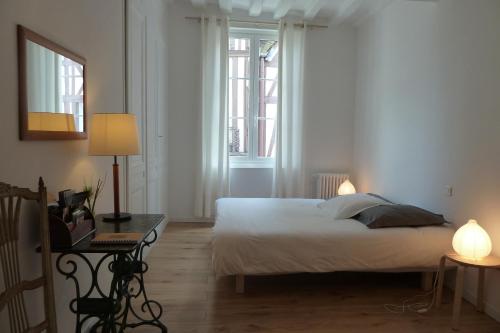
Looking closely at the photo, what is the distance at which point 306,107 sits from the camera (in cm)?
531

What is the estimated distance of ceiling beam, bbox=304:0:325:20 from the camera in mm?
4645

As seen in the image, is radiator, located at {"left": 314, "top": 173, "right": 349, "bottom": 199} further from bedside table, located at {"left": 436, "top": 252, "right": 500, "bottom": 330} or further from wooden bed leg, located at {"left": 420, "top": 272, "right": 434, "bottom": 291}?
bedside table, located at {"left": 436, "top": 252, "right": 500, "bottom": 330}

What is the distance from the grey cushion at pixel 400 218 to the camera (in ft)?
10.3

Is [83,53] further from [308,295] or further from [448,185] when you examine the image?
[448,185]

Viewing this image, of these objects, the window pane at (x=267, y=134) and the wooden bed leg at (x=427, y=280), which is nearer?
the wooden bed leg at (x=427, y=280)

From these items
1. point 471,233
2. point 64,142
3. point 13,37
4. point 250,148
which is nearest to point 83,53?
point 64,142

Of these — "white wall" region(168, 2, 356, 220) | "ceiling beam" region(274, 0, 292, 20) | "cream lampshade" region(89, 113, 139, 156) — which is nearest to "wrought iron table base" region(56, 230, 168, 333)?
"cream lampshade" region(89, 113, 139, 156)

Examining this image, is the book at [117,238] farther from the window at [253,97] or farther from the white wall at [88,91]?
the window at [253,97]

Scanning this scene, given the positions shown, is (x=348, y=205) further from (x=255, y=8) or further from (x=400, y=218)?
(x=255, y=8)

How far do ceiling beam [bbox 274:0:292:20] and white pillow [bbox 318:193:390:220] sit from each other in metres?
2.52

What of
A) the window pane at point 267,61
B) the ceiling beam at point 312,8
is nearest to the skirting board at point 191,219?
the window pane at point 267,61

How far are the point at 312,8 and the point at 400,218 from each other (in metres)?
3.01

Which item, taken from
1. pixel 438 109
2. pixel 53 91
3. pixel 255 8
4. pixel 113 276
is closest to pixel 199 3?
pixel 255 8

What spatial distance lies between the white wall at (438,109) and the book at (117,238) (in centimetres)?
247
